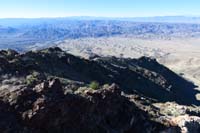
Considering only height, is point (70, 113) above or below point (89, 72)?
above

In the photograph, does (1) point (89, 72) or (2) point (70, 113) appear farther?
(1) point (89, 72)

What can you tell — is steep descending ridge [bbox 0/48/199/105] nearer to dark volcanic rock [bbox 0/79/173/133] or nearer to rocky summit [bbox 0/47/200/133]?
rocky summit [bbox 0/47/200/133]

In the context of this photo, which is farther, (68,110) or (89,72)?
(89,72)

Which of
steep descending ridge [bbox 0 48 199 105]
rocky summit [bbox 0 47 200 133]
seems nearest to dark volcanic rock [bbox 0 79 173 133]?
rocky summit [bbox 0 47 200 133]

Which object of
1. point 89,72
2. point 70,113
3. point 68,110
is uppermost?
point 68,110

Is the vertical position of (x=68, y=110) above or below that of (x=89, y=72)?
above

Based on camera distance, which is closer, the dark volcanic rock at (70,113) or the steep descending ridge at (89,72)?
the dark volcanic rock at (70,113)

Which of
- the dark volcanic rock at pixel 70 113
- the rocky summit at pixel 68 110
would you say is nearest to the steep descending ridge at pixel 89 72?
the rocky summit at pixel 68 110

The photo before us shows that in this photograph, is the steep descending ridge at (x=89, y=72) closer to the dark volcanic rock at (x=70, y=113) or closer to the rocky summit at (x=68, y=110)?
the rocky summit at (x=68, y=110)

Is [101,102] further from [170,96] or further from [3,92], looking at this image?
[170,96]

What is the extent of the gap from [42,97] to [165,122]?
43.1 feet

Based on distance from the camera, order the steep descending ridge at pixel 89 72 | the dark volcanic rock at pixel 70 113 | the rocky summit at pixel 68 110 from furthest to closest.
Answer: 1. the steep descending ridge at pixel 89 72
2. the rocky summit at pixel 68 110
3. the dark volcanic rock at pixel 70 113

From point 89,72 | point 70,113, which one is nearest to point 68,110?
point 70,113

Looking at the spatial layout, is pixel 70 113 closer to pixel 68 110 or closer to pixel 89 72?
pixel 68 110
